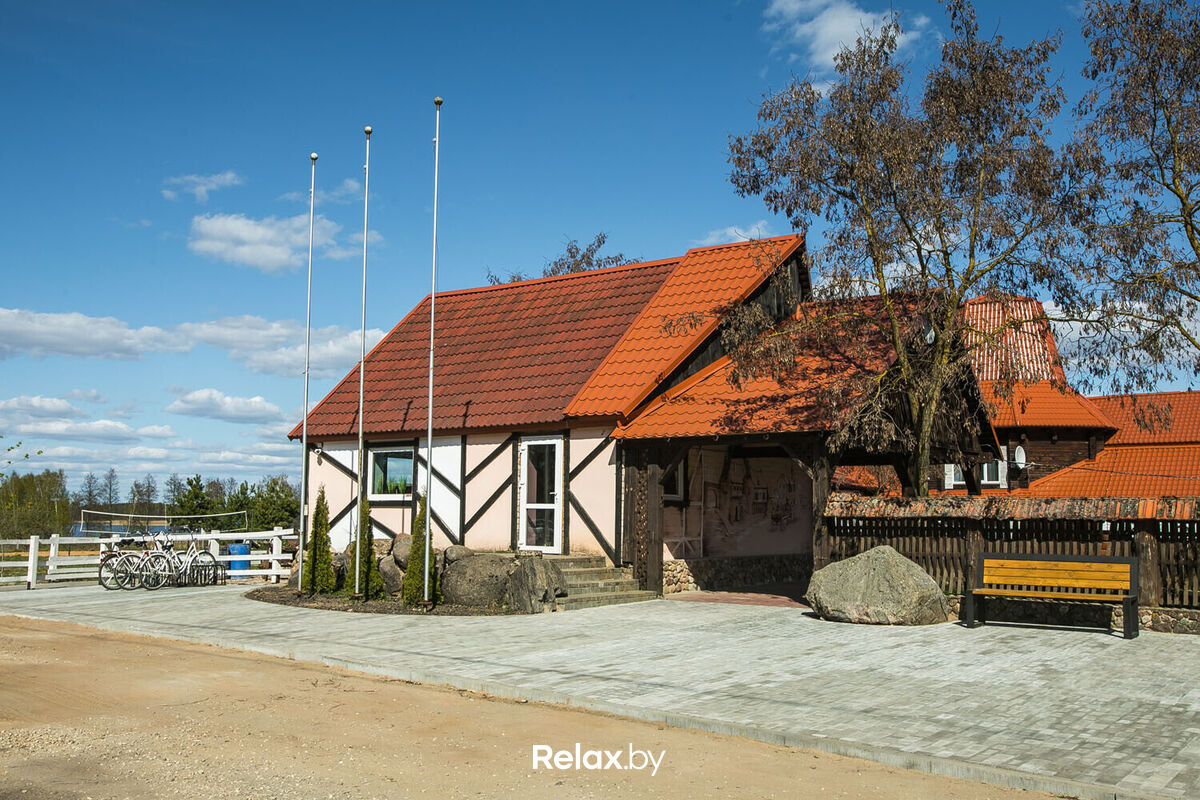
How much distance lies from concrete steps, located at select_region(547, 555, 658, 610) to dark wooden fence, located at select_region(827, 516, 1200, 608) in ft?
11.5

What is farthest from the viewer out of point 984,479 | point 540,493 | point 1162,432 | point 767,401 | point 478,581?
point 984,479

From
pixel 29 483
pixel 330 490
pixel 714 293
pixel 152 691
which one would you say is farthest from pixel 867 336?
pixel 29 483

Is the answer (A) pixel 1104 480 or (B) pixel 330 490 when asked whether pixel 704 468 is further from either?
(A) pixel 1104 480

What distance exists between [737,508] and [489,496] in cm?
493

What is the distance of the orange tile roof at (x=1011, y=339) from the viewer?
14914 mm

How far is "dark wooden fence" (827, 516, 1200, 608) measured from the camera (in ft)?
41.7

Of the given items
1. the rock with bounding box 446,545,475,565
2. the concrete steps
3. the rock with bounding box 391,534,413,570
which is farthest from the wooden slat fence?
the rock with bounding box 391,534,413,570

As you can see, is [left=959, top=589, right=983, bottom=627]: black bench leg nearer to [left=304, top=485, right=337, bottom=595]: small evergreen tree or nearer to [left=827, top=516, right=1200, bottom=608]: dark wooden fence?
[left=827, top=516, right=1200, bottom=608]: dark wooden fence

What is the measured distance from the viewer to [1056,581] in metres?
12.6

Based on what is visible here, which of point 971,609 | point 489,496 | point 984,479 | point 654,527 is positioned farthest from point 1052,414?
point 971,609

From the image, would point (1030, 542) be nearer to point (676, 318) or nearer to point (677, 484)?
point (677, 484)

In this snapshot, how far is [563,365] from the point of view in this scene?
20.3m

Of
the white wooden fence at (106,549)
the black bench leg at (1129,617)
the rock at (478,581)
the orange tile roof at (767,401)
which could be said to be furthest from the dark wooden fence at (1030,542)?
the white wooden fence at (106,549)

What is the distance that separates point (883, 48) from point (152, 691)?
13737 mm
